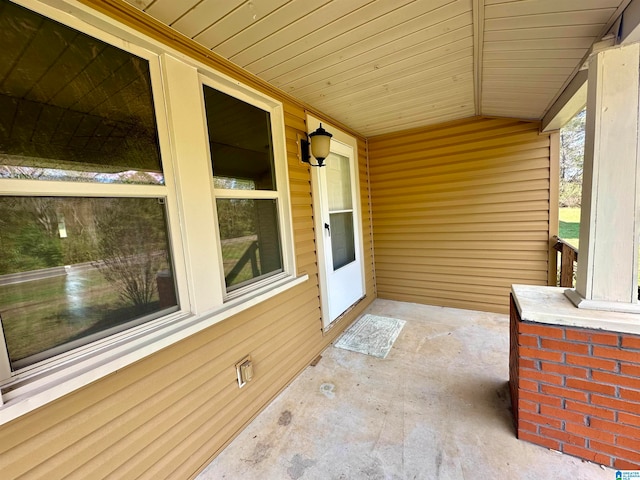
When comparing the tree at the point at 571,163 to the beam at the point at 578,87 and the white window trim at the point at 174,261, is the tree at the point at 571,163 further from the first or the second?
the white window trim at the point at 174,261

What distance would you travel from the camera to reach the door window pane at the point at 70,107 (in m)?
0.99

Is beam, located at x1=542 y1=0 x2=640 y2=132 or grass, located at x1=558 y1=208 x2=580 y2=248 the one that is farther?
grass, located at x1=558 y1=208 x2=580 y2=248

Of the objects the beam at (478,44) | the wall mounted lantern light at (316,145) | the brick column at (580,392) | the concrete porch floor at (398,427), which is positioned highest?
the beam at (478,44)

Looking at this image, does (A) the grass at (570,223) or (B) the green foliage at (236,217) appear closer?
(B) the green foliage at (236,217)

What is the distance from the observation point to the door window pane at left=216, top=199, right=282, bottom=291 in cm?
179

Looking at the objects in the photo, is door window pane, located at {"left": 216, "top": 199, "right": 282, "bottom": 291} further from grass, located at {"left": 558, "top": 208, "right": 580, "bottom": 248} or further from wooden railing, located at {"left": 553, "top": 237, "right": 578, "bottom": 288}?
grass, located at {"left": 558, "top": 208, "right": 580, "bottom": 248}

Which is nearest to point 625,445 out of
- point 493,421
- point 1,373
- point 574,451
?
point 574,451

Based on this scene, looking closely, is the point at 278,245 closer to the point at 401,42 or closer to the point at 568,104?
the point at 401,42

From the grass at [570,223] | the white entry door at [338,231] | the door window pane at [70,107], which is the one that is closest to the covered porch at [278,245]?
the door window pane at [70,107]

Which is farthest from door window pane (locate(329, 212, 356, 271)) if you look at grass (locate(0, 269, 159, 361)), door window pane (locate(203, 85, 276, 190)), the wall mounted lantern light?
grass (locate(0, 269, 159, 361))

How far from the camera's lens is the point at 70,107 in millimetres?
1131

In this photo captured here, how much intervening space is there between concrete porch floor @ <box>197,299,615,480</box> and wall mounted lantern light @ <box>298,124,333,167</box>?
1.99 metres

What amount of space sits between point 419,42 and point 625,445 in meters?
2.51

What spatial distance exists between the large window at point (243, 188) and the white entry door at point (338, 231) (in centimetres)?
63
